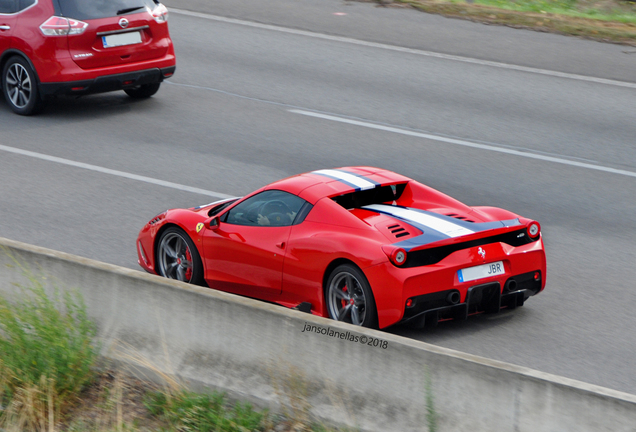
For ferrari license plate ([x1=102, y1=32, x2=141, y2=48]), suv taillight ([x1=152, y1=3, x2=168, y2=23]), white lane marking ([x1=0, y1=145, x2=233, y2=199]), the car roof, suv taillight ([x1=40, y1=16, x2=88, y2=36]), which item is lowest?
white lane marking ([x1=0, y1=145, x2=233, y2=199])

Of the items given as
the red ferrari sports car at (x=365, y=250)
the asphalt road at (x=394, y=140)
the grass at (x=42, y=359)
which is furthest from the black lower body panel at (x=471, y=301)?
the grass at (x=42, y=359)

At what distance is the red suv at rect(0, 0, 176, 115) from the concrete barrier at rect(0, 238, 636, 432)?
21.6 feet

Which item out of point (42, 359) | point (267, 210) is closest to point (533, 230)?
point (267, 210)

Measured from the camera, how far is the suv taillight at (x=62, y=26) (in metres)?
12.8

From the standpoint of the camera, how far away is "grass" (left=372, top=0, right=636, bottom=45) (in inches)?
675

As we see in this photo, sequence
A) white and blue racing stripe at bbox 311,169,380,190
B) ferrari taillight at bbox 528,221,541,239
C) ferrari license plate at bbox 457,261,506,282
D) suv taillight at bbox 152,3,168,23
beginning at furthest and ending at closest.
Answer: suv taillight at bbox 152,3,168,23 < white and blue racing stripe at bbox 311,169,380,190 < ferrari taillight at bbox 528,221,541,239 < ferrari license plate at bbox 457,261,506,282

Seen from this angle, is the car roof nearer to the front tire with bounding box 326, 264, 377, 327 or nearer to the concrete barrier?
the front tire with bounding box 326, 264, 377, 327

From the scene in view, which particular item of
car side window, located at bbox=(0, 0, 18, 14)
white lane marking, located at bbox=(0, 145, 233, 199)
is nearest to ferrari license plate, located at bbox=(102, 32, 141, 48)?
car side window, located at bbox=(0, 0, 18, 14)

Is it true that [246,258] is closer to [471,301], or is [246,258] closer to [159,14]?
[471,301]

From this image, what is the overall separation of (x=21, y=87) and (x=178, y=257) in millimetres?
6694

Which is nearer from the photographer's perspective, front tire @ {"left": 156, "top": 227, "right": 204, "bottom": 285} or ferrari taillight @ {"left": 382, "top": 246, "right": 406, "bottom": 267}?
ferrari taillight @ {"left": 382, "top": 246, "right": 406, "bottom": 267}

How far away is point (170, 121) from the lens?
1326cm

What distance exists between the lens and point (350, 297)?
6.76 meters

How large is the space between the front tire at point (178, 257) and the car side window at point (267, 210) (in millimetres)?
497
